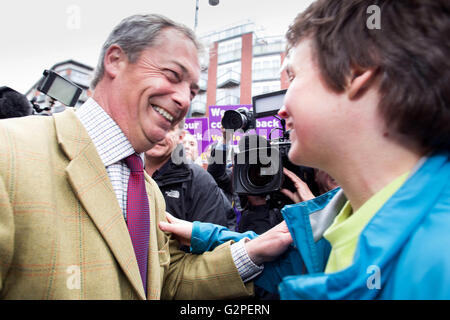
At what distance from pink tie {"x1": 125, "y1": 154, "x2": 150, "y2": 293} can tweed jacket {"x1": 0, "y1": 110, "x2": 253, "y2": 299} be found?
0.07m

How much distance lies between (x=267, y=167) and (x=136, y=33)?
3.25 feet

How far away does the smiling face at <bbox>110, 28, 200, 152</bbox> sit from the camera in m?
1.23

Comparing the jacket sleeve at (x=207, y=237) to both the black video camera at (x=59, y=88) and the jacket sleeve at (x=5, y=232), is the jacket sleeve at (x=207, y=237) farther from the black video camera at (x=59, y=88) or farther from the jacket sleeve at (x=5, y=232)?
the black video camera at (x=59, y=88)

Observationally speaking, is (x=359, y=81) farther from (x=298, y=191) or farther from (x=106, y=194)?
(x=298, y=191)

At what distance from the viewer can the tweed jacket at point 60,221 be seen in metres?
0.78

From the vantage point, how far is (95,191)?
97cm

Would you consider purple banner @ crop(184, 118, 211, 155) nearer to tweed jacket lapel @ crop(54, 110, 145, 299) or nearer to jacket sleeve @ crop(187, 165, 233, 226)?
jacket sleeve @ crop(187, 165, 233, 226)

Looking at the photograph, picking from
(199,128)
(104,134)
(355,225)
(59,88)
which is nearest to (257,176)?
(104,134)

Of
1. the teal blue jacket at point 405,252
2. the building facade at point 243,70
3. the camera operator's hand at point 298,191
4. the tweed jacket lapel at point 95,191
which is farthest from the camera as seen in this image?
the building facade at point 243,70

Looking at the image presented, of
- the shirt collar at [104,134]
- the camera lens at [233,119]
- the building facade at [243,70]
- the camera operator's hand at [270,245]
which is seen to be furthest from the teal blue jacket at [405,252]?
the building facade at [243,70]

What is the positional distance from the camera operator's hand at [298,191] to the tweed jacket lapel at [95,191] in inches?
39.3
